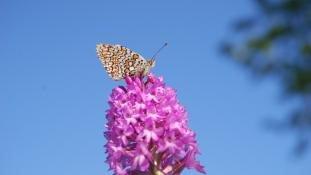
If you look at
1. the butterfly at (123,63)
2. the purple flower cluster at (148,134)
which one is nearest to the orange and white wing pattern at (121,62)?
the butterfly at (123,63)

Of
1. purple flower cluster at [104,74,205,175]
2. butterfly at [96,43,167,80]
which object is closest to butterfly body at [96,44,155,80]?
butterfly at [96,43,167,80]

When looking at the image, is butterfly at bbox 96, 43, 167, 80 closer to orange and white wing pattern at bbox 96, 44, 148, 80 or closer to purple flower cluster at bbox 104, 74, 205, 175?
orange and white wing pattern at bbox 96, 44, 148, 80

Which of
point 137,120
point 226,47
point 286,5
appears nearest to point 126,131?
point 137,120

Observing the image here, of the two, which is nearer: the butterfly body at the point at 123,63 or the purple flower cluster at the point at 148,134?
the purple flower cluster at the point at 148,134

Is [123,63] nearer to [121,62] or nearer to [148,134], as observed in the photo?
[121,62]

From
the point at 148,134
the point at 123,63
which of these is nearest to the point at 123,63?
the point at 123,63

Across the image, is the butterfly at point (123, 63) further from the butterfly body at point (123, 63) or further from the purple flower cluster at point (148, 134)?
the purple flower cluster at point (148, 134)

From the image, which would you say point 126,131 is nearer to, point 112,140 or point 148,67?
point 112,140
